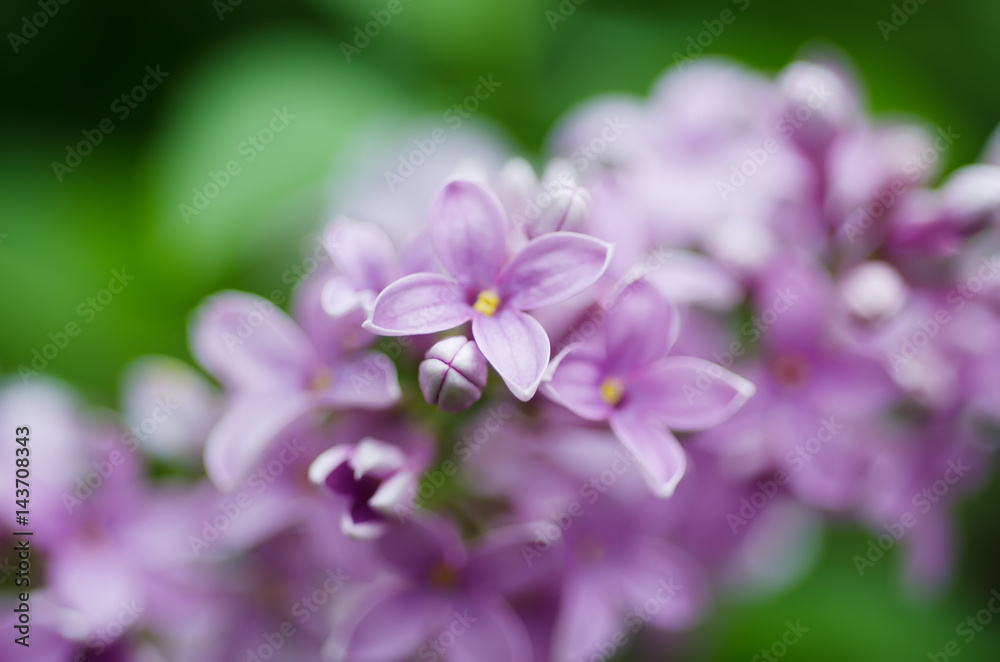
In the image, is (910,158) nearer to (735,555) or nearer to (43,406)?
(735,555)

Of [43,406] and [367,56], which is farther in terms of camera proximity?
[367,56]

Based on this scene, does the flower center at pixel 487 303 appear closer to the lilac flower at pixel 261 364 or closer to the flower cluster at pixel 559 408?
the flower cluster at pixel 559 408

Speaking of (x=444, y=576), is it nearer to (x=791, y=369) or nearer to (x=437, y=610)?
(x=437, y=610)

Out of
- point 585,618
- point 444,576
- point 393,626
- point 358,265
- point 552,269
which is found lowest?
point 393,626

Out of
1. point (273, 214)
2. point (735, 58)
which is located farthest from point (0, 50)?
point (735, 58)

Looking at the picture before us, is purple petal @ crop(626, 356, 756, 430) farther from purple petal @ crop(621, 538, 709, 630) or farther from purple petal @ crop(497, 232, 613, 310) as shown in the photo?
purple petal @ crop(621, 538, 709, 630)

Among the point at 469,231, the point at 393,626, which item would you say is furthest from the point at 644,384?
the point at 393,626
